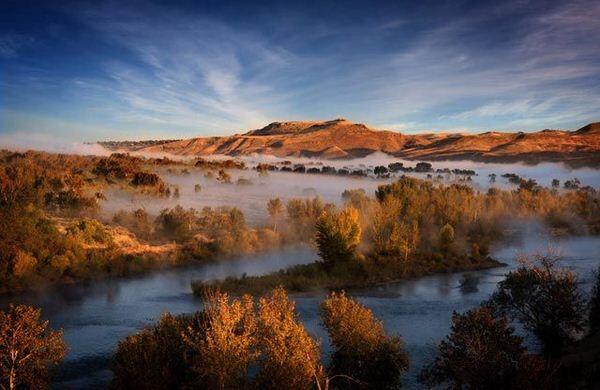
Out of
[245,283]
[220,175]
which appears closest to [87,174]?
[220,175]

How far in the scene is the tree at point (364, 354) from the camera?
32438 millimetres

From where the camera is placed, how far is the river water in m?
42.9

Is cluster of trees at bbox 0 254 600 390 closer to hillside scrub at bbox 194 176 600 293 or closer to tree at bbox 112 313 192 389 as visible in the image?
tree at bbox 112 313 192 389

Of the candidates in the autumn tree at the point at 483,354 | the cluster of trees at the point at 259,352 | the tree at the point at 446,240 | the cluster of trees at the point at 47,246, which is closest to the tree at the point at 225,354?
the cluster of trees at the point at 259,352

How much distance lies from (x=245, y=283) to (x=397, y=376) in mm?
37738

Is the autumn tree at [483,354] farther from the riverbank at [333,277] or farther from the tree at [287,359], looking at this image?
the riverbank at [333,277]

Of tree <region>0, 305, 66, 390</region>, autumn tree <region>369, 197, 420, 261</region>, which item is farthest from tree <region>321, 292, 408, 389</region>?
autumn tree <region>369, 197, 420, 261</region>

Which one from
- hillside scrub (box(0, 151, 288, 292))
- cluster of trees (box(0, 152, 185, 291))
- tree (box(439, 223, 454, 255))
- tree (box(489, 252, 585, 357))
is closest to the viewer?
tree (box(489, 252, 585, 357))

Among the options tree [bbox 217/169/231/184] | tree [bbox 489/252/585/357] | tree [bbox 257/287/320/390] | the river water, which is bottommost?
the river water

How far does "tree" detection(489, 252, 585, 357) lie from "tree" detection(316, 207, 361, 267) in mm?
30246

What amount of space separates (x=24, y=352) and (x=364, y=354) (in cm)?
1954

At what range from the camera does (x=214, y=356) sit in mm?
26281

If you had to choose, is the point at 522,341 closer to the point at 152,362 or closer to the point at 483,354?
the point at 483,354

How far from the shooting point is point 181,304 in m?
61.3
